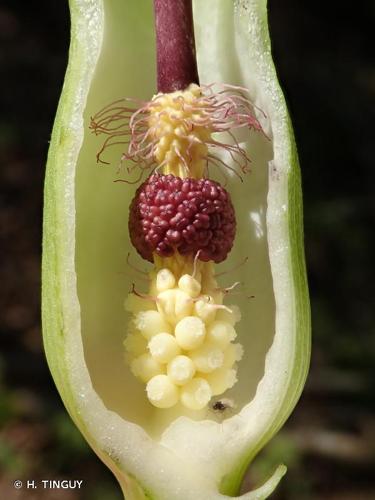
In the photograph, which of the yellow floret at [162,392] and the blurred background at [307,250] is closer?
the yellow floret at [162,392]

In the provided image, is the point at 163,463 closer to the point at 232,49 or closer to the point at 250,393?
the point at 250,393

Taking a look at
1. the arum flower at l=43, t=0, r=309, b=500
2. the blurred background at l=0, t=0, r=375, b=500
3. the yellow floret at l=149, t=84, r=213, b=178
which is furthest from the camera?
the blurred background at l=0, t=0, r=375, b=500

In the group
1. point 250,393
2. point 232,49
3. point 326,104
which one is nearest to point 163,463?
point 250,393

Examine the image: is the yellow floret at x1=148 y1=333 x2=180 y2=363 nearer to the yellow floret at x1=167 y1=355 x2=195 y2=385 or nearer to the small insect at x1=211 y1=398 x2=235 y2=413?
the yellow floret at x1=167 y1=355 x2=195 y2=385

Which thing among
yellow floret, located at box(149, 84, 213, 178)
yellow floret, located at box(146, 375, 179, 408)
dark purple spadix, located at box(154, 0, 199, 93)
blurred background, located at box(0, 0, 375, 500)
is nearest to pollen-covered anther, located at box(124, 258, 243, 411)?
yellow floret, located at box(146, 375, 179, 408)

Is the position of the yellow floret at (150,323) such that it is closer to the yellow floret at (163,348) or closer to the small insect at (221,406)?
the yellow floret at (163,348)

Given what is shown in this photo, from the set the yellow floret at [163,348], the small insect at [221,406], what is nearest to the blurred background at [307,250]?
the small insect at [221,406]
